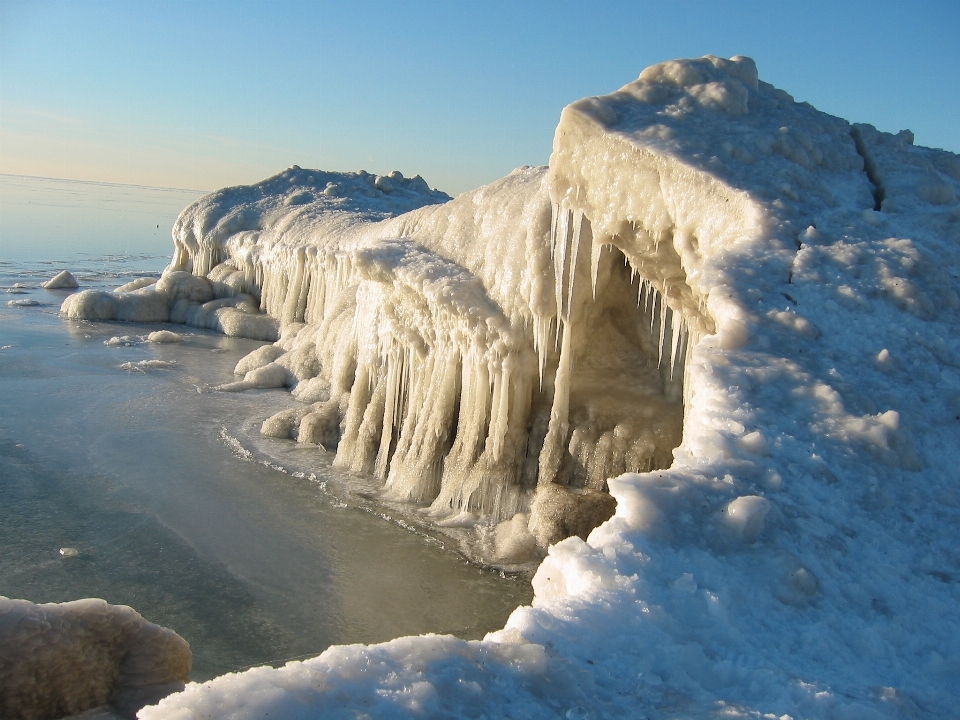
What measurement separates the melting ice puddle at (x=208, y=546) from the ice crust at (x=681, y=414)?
88 centimetres

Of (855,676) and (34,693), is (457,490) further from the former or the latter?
(855,676)

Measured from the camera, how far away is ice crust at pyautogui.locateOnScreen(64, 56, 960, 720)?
88.2 inches

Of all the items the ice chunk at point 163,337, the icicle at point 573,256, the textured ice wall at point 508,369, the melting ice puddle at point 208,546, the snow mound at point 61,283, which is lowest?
the melting ice puddle at point 208,546

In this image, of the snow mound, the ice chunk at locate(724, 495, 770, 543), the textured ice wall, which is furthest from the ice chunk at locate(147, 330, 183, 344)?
the ice chunk at locate(724, 495, 770, 543)

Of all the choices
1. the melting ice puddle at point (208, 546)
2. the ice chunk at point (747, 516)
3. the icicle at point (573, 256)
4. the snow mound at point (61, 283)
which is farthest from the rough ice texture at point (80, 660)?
the snow mound at point (61, 283)

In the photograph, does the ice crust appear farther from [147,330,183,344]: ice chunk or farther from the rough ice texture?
[147,330,183,344]: ice chunk

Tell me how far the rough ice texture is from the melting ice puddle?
1.65 metres

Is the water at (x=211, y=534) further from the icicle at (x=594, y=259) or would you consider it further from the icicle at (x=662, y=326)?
the icicle at (x=594, y=259)

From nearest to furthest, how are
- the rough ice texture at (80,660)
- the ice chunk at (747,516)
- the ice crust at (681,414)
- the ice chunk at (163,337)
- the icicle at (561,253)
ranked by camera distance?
the ice crust at (681,414), the ice chunk at (747,516), the rough ice texture at (80,660), the icicle at (561,253), the ice chunk at (163,337)

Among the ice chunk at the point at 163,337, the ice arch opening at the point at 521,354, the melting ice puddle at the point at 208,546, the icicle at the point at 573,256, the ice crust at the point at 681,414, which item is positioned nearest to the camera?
the ice crust at the point at 681,414

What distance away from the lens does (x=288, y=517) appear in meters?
8.02

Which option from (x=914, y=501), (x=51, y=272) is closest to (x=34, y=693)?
(x=914, y=501)

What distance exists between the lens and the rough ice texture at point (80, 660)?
11.1 feet

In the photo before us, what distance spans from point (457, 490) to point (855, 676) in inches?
228
